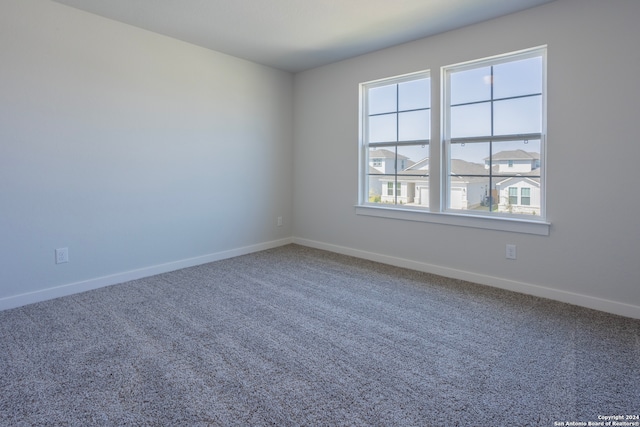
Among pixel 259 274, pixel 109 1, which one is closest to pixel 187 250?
pixel 259 274

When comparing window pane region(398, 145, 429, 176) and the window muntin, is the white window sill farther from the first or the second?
window pane region(398, 145, 429, 176)

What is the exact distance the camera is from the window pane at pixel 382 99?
4.12 meters

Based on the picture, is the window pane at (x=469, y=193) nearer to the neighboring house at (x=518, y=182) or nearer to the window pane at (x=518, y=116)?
the neighboring house at (x=518, y=182)

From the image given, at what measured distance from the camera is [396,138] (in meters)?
4.11

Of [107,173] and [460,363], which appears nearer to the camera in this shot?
[460,363]

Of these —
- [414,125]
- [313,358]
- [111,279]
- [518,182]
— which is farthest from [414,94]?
[111,279]

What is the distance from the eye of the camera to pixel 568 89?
285cm

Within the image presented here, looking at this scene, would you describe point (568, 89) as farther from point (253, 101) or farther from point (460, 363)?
point (253, 101)

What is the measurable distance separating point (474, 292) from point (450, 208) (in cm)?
91

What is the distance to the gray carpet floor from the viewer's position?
1629 millimetres

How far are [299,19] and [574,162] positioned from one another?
102 inches

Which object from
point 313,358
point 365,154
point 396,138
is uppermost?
point 396,138

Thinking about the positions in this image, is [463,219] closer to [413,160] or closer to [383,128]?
[413,160]

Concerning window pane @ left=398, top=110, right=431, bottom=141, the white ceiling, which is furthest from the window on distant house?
the white ceiling
